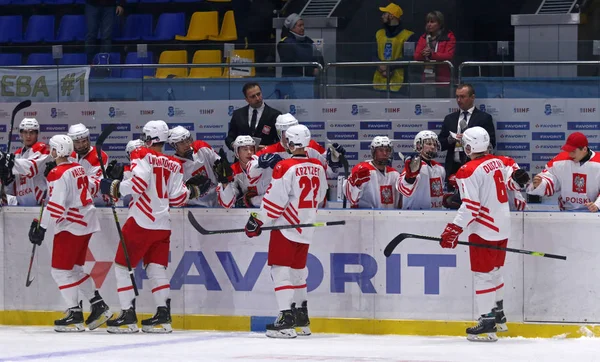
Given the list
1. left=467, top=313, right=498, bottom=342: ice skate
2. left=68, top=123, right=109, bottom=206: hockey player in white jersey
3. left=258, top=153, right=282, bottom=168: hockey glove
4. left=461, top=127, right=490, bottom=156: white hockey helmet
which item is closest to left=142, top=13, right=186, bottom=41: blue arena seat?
left=68, top=123, right=109, bottom=206: hockey player in white jersey

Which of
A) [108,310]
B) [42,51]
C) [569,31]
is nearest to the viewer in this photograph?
[108,310]

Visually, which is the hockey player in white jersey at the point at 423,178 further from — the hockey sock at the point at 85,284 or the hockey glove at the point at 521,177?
the hockey sock at the point at 85,284

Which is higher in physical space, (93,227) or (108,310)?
(93,227)

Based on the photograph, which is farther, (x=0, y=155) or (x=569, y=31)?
(x=569, y=31)

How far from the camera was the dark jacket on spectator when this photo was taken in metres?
9.38

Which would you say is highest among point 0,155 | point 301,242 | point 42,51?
point 42,51

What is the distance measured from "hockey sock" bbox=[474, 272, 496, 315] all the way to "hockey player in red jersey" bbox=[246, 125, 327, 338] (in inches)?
46.7

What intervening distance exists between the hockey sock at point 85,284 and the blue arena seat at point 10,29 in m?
6.00

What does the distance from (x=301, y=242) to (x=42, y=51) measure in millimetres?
→ 3592

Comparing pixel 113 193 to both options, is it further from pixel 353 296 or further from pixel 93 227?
pixel 353 296

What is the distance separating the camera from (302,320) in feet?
26.6

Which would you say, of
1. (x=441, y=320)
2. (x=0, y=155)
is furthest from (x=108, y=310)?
(x=441, y=320)

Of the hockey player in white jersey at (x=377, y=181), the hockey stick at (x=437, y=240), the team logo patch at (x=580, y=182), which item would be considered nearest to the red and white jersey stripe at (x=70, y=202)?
the hockey player in white jersey at (x=377, y=181)

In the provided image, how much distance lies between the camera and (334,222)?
27.2 feet
